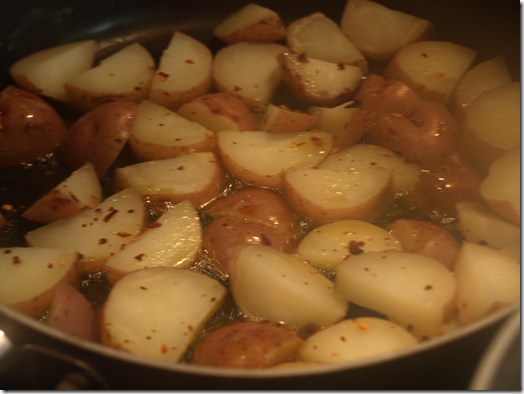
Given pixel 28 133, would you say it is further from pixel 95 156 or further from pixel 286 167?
pixel 286 167

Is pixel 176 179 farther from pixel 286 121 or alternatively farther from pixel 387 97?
pixel 387 97

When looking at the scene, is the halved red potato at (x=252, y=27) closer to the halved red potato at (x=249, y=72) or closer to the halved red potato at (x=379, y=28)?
the halved red potato at (x=249, y=72)

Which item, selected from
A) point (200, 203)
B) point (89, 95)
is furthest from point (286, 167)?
point (89, 95)

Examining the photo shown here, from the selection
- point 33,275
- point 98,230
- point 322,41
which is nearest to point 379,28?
point 322,41

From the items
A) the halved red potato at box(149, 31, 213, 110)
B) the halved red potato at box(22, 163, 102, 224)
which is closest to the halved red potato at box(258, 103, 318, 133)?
the halved red potato at box(149, 31, 213, 110)

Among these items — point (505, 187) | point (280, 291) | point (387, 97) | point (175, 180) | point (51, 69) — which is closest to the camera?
point (280, 291)
